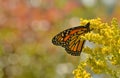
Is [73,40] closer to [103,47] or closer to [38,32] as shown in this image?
[103,47]

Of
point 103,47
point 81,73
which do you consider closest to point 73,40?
point 103,47

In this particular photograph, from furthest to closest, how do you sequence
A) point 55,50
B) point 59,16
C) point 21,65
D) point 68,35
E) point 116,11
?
point 116,11, point 59,16, point 55,50, point 21,65, point 68,35

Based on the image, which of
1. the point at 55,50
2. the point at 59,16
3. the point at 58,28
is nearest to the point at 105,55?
the point at 55,50

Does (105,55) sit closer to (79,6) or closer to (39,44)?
(39,44)

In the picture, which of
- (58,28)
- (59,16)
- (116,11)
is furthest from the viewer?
(116,11)

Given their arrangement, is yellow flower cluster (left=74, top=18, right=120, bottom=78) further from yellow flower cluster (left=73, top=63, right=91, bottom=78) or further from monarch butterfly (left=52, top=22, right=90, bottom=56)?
monarch butterfly (left=52, top=22, right=90, bottom=56)
